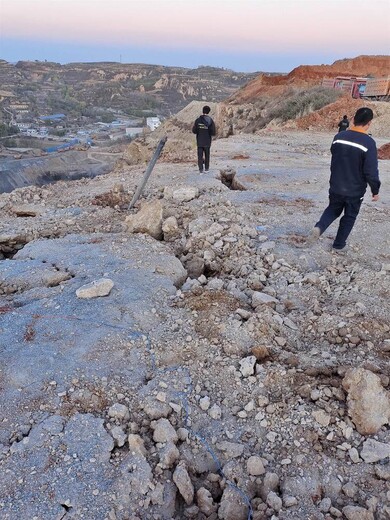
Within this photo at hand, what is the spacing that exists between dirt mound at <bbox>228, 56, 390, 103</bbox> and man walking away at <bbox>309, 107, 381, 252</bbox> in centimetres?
2289

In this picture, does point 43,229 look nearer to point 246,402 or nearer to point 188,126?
point 246,402

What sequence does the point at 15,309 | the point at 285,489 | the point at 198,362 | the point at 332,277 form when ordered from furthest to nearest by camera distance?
the point at 332,277 < the point at 15,309 < the point at 198,362 < the point at 285,489

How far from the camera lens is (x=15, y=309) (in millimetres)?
3385

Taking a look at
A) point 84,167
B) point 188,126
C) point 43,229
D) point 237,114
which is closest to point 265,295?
point 43,229

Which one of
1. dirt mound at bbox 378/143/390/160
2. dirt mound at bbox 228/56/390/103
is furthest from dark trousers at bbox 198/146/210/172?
dirt mound at bbox 228/56/390/103

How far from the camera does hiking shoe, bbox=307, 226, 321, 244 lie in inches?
174

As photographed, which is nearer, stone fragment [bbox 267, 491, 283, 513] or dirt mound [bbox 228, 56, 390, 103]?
stone fragment [bbox 267, 491, 283, 513]

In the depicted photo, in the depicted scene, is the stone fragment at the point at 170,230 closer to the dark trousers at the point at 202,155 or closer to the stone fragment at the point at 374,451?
the dark trousers at the point at 202,155

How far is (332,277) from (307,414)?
A: 1.75m

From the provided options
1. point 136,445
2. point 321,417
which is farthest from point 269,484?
point 136,445

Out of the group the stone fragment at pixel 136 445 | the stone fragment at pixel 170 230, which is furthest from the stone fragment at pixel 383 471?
the stone fragment at pixel 170 230

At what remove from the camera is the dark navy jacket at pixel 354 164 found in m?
3.78

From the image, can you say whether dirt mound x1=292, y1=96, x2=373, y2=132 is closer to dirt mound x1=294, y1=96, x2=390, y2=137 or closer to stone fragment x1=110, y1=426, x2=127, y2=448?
dirt mound x1=294, y1=96, x2=390, y2=137

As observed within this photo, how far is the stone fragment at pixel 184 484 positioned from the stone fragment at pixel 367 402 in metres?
0.98
